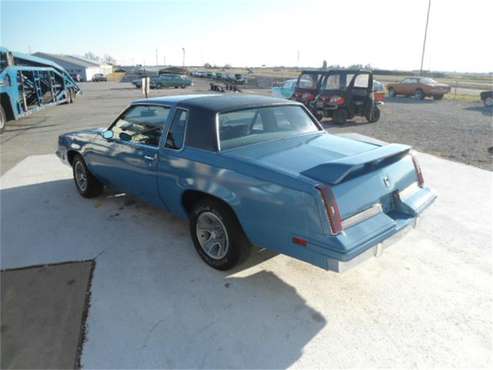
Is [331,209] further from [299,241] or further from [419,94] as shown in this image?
[419,94]

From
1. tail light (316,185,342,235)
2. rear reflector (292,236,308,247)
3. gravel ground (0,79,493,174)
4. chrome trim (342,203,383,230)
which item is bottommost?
gravel ground (0,79,493,174)

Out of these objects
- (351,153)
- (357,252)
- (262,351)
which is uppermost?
(351,153)

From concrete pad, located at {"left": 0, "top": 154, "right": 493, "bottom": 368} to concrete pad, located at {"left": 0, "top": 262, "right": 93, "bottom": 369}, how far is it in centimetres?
14

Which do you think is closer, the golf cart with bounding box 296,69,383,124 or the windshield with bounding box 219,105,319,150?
the windshield with bounding box 219,105,319,150

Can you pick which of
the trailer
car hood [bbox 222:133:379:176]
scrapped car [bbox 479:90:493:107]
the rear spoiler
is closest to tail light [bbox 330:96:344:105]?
car hood [bbox 222:133:379:176]

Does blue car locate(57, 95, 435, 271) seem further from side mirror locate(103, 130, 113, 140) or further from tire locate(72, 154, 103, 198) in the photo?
tire locate(72, 154, 103, 198)

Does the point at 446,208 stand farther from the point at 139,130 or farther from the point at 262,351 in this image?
the point at 139,130

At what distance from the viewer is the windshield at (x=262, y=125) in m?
3.44

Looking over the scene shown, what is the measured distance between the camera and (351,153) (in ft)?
10.7

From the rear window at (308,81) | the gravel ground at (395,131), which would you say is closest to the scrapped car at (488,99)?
the gravel ground at (395,131)

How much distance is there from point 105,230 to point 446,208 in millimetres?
4554

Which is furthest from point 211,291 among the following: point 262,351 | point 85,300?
point 85,300

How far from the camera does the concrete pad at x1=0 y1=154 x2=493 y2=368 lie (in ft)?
8.12

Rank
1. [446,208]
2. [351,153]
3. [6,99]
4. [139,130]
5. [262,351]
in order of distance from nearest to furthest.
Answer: [262,351] < [351,153] < [139,130] < [446,208] < [6,99]
